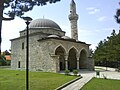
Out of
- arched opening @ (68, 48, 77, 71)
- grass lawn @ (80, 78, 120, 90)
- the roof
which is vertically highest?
the roof

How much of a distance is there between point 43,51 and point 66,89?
19778 millimetres

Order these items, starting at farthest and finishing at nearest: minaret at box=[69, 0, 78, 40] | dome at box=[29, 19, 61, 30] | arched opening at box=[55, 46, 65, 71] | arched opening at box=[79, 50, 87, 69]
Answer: arched opening at box=[79, 50, 87, 69] < minaret at box=[69, 0, 78, 40] < dome at box=[29, 19, 61, 30] < arched opening at box=[55, 46, 65, 71]

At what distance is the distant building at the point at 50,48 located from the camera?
3235 cm

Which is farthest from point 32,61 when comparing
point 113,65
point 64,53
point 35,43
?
point 113,65

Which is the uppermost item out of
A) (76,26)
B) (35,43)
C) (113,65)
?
(76,26)

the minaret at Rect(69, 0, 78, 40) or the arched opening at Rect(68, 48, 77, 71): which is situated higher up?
the minaret at Rect(69, 0, 78, 40)

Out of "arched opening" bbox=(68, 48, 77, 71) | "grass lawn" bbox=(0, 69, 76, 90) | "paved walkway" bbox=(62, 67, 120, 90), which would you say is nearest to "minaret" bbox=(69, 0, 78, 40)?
"arched opening" bbox=(68, 48, 77, 71)

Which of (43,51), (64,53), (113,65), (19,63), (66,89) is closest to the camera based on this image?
(66,89)

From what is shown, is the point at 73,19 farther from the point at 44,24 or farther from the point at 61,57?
the point at 61,57

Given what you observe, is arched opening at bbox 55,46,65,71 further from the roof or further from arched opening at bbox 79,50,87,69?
the roof

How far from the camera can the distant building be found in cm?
3235

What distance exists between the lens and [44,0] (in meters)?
12.3

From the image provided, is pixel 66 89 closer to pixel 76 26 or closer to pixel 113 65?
pixel 76 26

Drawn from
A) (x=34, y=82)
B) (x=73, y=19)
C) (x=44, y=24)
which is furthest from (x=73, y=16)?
(x=34, y=82)
